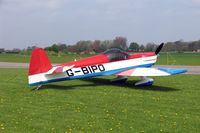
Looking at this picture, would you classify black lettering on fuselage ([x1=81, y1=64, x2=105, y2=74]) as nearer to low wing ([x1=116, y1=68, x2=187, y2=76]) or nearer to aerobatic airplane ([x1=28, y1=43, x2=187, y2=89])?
aerobatic airplane ([x1=28, y1=43, x2=187, y2=89])

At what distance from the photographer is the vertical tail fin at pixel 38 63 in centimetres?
1246

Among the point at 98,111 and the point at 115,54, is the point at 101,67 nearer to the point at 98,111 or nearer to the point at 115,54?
the point at 115,54

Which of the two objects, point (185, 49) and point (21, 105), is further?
point (185, 49)

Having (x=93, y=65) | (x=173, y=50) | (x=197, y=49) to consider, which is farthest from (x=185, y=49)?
(x=93, y=65)

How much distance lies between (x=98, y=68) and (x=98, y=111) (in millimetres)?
5798

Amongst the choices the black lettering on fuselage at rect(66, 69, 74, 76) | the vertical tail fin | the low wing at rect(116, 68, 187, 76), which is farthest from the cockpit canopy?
the vertical tail fin

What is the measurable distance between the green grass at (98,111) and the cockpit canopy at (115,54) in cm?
277

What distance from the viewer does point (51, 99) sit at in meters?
10.6

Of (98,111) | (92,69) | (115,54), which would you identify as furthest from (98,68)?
(98,111)

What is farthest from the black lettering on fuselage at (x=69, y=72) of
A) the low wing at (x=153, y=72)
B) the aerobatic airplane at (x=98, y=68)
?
the low wing at (x=153, y=72)

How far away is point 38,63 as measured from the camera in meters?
12.6

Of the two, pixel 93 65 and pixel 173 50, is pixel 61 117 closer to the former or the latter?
pixel 93 65

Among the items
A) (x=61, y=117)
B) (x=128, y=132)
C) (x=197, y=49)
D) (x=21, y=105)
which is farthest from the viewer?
(x=197, y=49)

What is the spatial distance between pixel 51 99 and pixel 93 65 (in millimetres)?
3849
